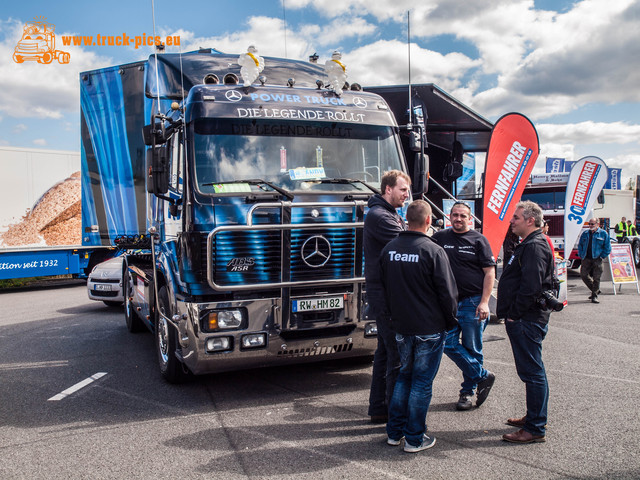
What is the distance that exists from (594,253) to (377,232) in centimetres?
902

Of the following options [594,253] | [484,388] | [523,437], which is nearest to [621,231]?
[594,253]

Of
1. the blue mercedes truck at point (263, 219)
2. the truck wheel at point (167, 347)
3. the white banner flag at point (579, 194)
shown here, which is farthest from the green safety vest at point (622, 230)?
the truck wheel at point (167, 347)

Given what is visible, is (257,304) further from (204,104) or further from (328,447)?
(204,104)

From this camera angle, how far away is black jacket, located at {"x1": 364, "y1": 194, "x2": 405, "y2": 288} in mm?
4230


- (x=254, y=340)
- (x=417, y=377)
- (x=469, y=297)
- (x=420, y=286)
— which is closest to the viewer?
(x=420, y=286)

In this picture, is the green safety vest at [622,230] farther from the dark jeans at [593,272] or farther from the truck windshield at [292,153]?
the truck windshield at [292,153]

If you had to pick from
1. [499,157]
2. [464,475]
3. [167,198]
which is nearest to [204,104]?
[167,198]

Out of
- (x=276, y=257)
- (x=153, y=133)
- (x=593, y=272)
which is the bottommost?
(x=593, y=272)

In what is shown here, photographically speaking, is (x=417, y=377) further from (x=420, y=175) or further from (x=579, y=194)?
(x=579, y=194)

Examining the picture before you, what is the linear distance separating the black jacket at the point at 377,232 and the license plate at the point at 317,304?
860mm

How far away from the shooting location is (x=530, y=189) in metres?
17.2

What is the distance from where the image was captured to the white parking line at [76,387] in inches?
214

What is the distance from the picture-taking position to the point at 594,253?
37.9 ft

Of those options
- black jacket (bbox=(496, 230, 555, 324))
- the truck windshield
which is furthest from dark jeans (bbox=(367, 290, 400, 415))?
the truck windshield
